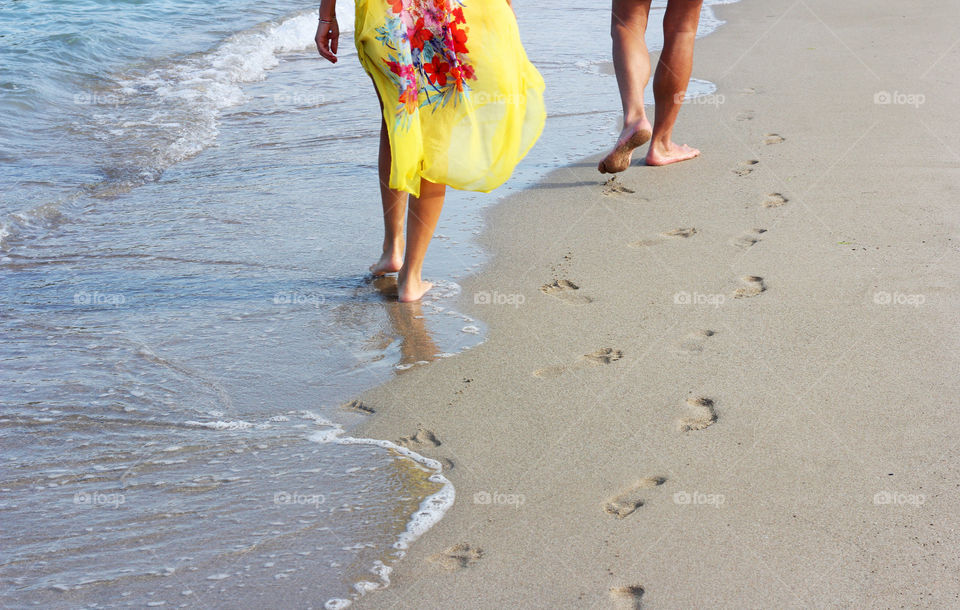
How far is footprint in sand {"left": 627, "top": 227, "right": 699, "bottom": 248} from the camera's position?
10.7 ft

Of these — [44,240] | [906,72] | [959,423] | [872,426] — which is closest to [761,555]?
[872,426]

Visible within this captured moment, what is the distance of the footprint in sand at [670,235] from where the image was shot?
326 cm

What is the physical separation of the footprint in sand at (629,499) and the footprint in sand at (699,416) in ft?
0.74

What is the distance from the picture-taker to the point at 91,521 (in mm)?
1935

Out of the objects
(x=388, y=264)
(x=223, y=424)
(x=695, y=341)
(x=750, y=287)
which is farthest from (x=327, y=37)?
(x=750, y=287)

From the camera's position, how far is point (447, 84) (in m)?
2.63

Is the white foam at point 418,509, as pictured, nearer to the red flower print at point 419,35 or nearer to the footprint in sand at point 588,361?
the footprint in sand at point 588,361

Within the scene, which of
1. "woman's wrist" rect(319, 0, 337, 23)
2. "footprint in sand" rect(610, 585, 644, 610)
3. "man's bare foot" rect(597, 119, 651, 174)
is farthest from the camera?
"man's bare foot" rect(597, 119, 651, 174)

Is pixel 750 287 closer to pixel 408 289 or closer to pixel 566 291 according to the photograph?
pixel 566 291

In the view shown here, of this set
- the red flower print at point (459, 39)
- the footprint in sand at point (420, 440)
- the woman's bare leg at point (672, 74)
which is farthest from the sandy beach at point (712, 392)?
the red flower print at point (459, 39)

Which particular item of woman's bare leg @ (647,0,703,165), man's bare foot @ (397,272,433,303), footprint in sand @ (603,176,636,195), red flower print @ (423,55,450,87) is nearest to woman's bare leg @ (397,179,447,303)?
man's bare foot @ (397,272,433,303)

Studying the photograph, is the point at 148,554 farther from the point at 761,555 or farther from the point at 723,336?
the point at 723,336

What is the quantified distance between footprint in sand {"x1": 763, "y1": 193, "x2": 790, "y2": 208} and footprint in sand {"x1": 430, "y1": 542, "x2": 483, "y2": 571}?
223 centimetres

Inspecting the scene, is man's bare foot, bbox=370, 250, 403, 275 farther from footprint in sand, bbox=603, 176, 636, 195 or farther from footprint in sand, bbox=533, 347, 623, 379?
footprint in sand, bbox=603, 176, 636, 195
